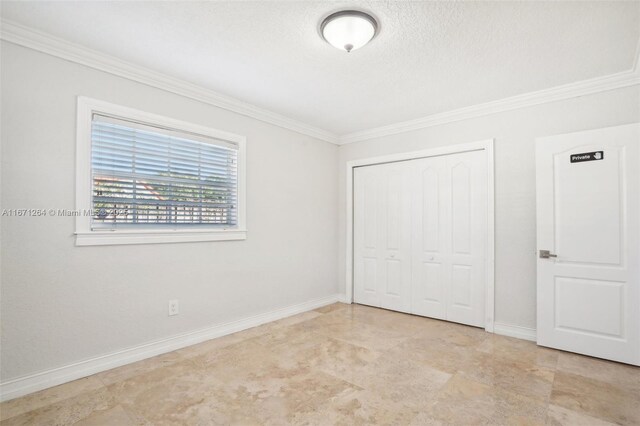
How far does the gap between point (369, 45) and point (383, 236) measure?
266 centimetres

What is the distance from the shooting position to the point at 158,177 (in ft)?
9.79

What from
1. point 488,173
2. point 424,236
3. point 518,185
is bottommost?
point 424,236

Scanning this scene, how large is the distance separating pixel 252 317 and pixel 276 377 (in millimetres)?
1288

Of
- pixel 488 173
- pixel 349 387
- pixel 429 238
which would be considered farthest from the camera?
pixel 429 238

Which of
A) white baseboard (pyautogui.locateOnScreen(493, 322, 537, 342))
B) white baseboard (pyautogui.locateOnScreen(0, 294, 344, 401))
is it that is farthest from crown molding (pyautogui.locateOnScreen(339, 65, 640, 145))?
white baseboard (pyautogui.locateOnScreen(0, 294, 344, 401))

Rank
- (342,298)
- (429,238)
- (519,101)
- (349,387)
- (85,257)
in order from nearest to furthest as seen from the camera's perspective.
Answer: (349,387), (85,257), (519,101), (429,238), (342,298)

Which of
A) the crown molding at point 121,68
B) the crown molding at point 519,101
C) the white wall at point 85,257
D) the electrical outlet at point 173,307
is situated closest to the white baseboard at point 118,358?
the white wall at point 85,257

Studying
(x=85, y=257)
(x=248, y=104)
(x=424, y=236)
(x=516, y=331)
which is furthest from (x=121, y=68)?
(x=516, y=331)

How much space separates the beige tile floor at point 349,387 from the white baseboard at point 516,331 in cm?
12

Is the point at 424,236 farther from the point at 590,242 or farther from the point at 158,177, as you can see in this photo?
the point at 158,177

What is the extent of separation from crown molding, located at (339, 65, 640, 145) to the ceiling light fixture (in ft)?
6.46

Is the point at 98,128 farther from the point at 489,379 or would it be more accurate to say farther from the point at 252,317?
the point at 489,379

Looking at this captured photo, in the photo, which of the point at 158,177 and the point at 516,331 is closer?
the point at 158,177

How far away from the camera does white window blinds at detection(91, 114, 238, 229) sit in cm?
267
